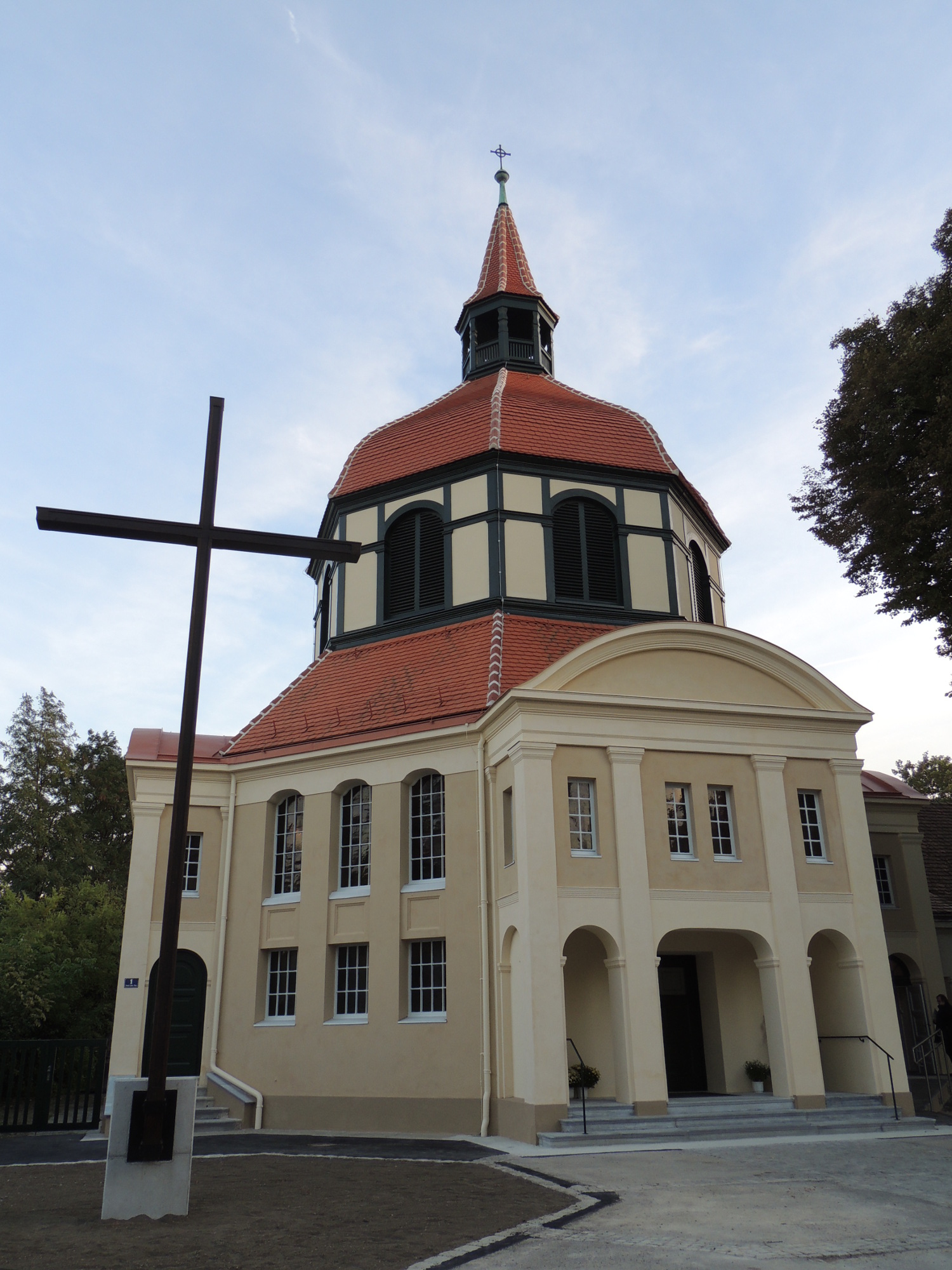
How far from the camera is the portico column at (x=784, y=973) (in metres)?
16.2

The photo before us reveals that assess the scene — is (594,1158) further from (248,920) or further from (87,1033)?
(87,1033)

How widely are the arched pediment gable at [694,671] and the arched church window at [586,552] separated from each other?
3.82 meters

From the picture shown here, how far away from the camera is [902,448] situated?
53.4 ft

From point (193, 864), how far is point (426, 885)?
5376 millimetres

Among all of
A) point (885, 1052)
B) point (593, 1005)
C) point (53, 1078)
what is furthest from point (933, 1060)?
point (53, 1078)

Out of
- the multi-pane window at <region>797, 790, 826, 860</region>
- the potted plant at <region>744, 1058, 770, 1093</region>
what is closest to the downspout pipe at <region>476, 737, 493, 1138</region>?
A: the potted plant at <region>744, 1058, 770, 1093</region>

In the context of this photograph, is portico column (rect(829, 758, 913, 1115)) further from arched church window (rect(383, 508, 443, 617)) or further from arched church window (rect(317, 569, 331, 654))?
arched church window (rect(317, 569, 331, 654))

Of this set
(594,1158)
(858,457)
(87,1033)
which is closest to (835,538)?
(858,457)

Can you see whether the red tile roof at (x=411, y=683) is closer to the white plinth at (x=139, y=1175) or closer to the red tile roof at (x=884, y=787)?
the red tile roof at (x=884, y=787)

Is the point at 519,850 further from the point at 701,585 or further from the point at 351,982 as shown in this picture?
the point at 701,585

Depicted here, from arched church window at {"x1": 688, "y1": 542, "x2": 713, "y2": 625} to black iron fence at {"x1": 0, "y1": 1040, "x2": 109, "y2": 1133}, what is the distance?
51.8 feet

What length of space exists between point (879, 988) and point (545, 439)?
12885 millimetres

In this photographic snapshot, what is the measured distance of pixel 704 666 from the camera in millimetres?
18297

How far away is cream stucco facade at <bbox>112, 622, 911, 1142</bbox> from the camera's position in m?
16.1
